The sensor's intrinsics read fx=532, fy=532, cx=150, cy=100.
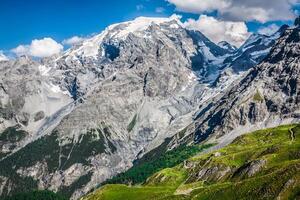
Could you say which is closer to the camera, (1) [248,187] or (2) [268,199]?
(2) [268,199]

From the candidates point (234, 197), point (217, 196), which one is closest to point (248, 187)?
point (234, 197)

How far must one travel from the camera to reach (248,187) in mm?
173000

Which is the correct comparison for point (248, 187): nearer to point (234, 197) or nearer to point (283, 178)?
point (234, 197)

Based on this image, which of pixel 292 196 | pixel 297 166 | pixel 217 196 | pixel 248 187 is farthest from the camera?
pixel 217 196

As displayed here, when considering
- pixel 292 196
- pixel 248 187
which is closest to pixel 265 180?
pixel 248 187

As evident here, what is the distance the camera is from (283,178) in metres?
154

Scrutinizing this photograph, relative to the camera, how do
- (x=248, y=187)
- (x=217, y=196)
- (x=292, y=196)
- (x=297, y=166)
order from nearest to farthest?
(x=292, y=196), (x=297, y=166), (x=248, y=187), (x=217, y=196)

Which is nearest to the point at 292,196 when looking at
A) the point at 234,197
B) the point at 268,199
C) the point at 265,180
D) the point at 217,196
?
the point at 268,199

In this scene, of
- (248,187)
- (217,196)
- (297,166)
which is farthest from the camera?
(217,196)

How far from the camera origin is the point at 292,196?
146 m

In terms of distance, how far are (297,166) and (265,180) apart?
1332cm

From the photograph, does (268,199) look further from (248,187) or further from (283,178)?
(248,187)

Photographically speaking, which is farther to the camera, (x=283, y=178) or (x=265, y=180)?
(x=265, y=180)

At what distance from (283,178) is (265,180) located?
1240cm
